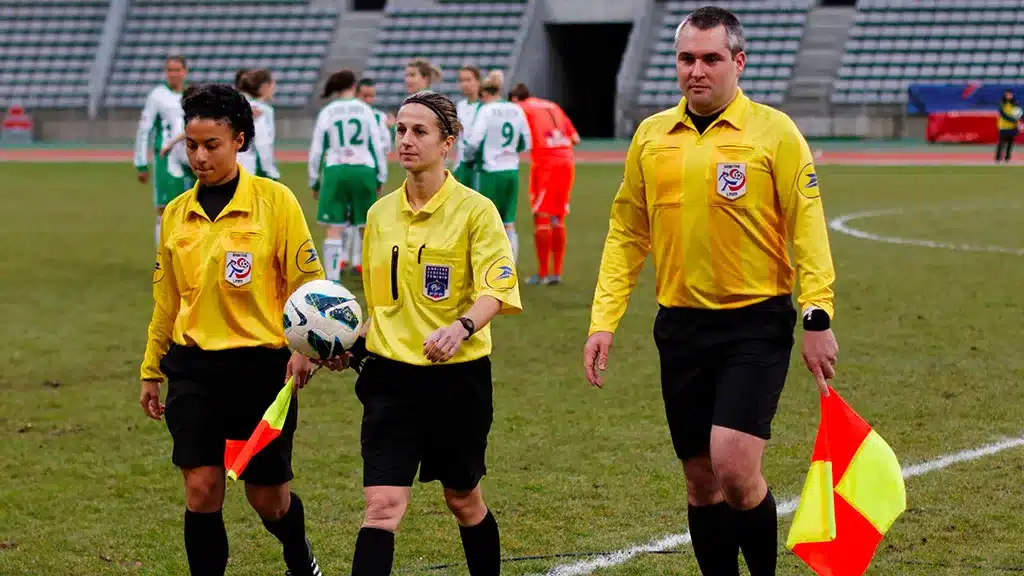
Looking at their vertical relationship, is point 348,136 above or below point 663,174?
below

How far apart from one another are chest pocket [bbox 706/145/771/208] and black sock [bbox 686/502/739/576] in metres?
1.03

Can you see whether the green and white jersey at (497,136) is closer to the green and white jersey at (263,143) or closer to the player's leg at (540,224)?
the player's leg at (540,224)

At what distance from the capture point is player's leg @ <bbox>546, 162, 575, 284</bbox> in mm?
14180

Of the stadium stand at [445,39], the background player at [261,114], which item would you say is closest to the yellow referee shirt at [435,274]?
the background player at [261,114]

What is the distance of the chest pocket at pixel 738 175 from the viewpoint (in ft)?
14.9

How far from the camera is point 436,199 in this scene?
15.2 feet

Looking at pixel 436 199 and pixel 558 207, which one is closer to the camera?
pixel 436 199

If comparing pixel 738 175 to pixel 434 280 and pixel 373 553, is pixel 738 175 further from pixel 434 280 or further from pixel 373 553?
pixel 373 553

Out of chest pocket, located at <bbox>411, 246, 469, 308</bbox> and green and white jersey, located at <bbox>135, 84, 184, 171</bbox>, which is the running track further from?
chest pocket, located at <bbox>411, 246, 469, 308</bbox>

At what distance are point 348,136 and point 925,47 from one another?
33.8 metres

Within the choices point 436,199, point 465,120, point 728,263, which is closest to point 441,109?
point 436,199

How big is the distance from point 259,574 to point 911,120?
3884 centimetres

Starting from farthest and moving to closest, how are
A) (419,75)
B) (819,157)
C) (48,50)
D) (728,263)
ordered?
(48,50) < (819,157) < (419,75) < (728,263)

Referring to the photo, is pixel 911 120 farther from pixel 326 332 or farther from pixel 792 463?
pixel 326 332
